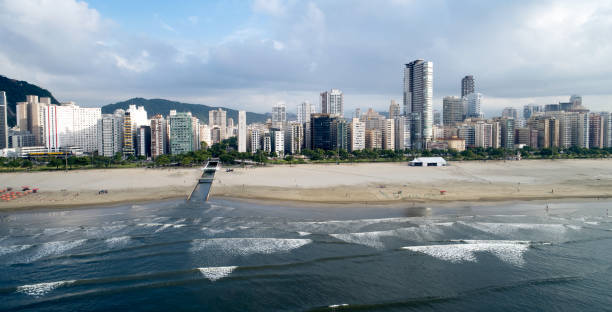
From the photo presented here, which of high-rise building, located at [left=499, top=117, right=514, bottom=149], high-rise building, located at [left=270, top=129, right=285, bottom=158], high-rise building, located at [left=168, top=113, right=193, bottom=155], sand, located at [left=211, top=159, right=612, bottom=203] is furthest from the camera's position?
high-rise building, located at [left=499, top=117, right=514, bottom=149]

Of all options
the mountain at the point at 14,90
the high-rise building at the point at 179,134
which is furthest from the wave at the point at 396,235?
the mountain at the point at 14,90

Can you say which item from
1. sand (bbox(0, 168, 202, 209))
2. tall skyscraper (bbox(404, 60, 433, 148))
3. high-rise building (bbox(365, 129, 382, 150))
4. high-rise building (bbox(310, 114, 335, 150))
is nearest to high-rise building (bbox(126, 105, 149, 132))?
sand (bbox(0, 168, 202, 209))

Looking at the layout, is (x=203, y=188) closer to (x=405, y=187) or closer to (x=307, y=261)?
(x=405, y=187)

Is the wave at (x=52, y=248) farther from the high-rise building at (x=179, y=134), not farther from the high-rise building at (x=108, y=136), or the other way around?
the high-rise building at (x=108, y=136)

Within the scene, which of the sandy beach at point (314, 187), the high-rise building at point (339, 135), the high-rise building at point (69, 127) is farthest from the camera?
the high-rise building at point (339, 135)

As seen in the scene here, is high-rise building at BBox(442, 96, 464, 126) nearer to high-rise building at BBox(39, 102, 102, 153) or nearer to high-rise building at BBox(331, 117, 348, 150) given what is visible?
high-rise building at BBox(331, 117, 348, 150)

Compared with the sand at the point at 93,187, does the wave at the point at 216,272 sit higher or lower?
lower

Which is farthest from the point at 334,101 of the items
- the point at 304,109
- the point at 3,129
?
the point at 3,129
